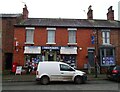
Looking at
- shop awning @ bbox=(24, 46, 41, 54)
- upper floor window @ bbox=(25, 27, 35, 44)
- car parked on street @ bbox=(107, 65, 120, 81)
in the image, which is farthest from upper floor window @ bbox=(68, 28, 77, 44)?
car parked on street @ bbox=(107, 65, 120, 81)

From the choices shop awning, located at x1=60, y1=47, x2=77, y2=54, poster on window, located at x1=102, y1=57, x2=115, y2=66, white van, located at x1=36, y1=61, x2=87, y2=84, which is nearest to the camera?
white van, located at x1=36, y1=61, x2=87, y2=84

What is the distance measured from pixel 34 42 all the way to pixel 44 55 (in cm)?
203

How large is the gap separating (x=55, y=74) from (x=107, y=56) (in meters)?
11.7

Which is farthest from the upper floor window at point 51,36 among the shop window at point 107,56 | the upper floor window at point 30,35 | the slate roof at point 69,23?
the shop window at point 107,56

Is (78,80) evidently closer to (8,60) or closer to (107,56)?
(107,56)

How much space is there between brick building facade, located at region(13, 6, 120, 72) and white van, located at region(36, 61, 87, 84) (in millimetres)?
8924

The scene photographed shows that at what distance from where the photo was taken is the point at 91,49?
29578mm

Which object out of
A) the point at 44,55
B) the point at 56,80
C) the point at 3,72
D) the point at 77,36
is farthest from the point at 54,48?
the point at 56,80

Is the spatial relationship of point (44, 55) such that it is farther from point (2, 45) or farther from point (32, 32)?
point (2, 45)

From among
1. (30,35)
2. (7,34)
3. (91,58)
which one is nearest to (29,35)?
(30,35)

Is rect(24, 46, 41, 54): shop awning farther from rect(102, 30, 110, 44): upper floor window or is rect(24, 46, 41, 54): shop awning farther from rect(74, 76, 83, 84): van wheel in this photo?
rect(74, 76, 83, 84): van wheel

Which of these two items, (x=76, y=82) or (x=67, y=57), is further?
(x=67, y=57)

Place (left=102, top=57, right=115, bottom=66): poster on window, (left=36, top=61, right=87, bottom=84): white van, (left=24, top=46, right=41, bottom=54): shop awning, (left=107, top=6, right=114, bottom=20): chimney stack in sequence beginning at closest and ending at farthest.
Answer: (left=36, top=61, right=87, bottom=84): white van
(left=24, top=46, right=41, bottom=54): shop awning
(left=102, top=57, right=115, bottom=66): poster on window
(left=107, top=6, right=114, bottom=20): chimney stack

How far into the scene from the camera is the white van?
1953 centimetres
